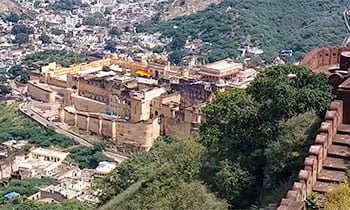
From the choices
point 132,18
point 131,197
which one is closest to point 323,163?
point 131,197

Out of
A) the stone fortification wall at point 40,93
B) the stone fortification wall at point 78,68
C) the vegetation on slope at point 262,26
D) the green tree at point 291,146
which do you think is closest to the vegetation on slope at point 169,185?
the green tree at point 291,146

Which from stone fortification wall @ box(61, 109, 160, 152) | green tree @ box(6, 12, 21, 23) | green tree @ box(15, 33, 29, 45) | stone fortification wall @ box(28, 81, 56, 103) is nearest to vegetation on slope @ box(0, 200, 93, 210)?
stone fortification wall @ box(61, 109, 160, 152)

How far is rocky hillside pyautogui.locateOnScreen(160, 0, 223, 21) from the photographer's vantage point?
70688 mm

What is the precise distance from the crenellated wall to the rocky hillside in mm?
61035

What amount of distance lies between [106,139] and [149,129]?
234 centimetres

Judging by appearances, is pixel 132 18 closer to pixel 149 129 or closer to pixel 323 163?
pixel 149 129

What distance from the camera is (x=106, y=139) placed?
34.8 metres

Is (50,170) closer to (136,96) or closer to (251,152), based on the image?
(136,96)

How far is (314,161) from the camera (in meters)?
8.49

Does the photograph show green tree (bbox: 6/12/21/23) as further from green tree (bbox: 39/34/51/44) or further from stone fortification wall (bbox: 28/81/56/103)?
stone fortification wall (bbox: 28/81/56/103)

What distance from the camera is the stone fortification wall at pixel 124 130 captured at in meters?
33.5

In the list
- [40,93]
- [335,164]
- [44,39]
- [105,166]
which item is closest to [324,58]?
[335,164]

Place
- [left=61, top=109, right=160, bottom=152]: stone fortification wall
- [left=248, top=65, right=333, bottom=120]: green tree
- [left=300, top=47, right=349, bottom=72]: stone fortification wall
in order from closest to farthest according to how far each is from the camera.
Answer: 1. [left=248, top=65, right=333, bottom=120]: green tree
2. [left=300, top=47, right=349, bottom=72]: stone fortification wall
3. [left=61, top=109, right=160, bottom=152]: stone fortification wall

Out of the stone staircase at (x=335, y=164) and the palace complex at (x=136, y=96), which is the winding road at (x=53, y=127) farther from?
the stone staircase at (x=335, y=164)
